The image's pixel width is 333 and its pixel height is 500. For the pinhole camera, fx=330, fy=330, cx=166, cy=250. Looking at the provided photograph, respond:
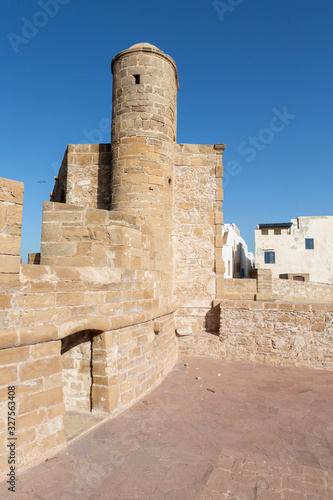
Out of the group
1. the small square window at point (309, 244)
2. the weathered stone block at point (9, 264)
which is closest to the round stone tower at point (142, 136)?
the weathered stone block at point (9, 264)


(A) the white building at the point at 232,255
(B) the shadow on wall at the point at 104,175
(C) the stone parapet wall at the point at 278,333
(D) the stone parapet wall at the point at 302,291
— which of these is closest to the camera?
(C) the stone parapet wall at the point at 278,333

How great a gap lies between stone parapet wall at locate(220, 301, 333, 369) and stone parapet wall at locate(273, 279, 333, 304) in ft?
33.4

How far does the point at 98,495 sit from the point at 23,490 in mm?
717

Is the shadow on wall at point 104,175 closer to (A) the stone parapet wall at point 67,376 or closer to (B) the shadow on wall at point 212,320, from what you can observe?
(A) the stone parapet wall at point 67,376

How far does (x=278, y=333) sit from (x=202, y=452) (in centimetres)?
488

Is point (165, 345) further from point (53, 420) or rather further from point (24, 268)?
point (24, 268)

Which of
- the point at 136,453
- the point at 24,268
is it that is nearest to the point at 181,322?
the point at 136,453

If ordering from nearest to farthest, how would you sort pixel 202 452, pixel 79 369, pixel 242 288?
pixel 202 452
pixel 79 369
pixel 242 288

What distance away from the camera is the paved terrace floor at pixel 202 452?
327cm

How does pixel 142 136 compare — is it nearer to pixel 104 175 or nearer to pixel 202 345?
pixel 104 175

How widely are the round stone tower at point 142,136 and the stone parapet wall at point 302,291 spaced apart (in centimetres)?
1205

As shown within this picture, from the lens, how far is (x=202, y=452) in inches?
157

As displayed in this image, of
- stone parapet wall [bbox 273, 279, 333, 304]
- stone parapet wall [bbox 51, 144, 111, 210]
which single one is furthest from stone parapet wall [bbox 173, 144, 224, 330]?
stone parapet wall [bbox 273, 279, 333, 304]

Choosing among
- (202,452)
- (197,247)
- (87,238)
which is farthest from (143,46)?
(202,452)
